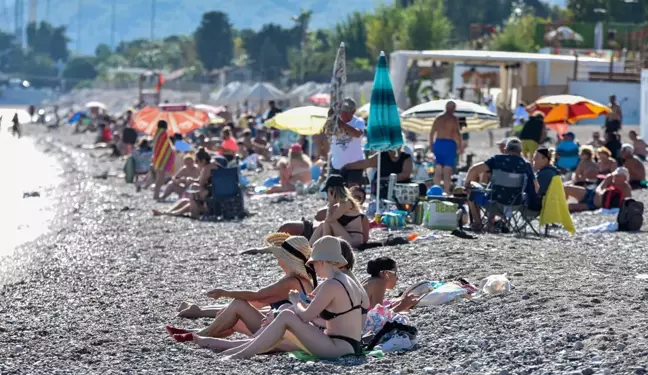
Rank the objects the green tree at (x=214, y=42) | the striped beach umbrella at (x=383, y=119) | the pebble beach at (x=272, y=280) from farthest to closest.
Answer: the green tree at (x=214, y=42)
the striped beach umbrella at (x=383, y=119)
the pebble beach at (x=272, y=280)

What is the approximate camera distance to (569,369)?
6.61 meters

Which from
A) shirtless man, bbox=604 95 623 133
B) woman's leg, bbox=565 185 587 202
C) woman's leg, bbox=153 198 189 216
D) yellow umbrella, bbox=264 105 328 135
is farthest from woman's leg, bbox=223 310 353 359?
shirtless man, bbox=604 95 623 133

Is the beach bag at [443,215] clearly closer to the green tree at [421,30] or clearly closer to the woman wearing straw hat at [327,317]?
the woman wearing straw hat at [327,317]

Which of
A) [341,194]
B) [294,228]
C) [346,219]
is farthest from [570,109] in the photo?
[341,194]

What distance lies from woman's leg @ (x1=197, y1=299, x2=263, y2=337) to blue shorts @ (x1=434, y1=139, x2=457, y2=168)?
743 cm

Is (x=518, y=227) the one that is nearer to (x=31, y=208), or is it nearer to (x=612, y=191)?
(x=612, y=191)

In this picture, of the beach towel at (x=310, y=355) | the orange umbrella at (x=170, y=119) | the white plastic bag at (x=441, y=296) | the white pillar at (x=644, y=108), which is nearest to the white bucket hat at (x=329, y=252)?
the beach towel at (x=310, y=355)

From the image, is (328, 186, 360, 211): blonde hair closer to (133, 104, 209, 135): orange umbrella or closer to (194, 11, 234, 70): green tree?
(133, 104, 209, 135): orange umbrella

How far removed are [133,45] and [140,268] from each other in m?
186

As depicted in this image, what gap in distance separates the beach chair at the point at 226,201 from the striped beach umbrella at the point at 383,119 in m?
3.29

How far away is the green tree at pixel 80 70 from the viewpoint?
190 m

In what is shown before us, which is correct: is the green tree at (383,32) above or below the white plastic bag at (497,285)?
above

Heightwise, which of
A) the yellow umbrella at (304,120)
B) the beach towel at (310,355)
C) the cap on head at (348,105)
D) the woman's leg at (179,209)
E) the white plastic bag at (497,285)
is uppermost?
the cap on head at (348,105)

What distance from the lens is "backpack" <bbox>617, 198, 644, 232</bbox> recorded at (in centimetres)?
1325
